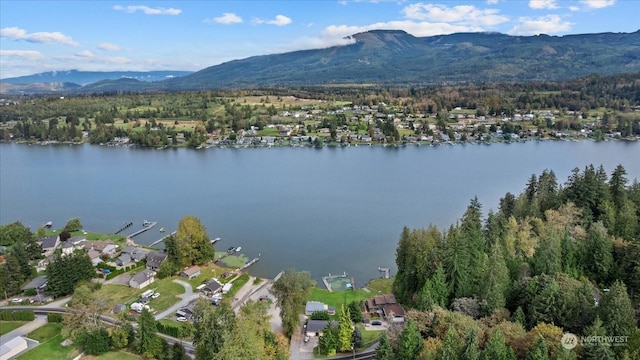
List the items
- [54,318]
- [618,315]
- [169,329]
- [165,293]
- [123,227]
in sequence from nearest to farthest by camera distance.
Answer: [618,315], [169,329], [54,318], [165,293], [123,227]

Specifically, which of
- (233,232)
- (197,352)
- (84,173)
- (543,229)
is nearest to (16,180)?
(84,173)

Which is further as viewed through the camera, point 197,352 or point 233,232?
point 233,232

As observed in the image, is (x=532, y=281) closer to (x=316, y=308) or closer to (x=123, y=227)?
(x=316, y=308)

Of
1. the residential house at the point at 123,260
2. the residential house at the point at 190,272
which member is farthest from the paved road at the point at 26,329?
the residential house at the point at 190,272

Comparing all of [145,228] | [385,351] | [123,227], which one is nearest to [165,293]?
[145,228]

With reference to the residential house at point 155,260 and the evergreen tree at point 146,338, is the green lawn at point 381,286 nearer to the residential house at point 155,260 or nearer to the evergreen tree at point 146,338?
the evergreen tree at point 146,338

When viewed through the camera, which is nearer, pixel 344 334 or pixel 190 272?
pixel 344 334

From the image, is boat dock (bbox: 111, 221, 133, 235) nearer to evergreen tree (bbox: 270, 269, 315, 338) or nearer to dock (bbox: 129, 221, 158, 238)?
dock (bbox: 129, 221, 158, 238)

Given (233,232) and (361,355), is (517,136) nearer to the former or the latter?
(233,232)

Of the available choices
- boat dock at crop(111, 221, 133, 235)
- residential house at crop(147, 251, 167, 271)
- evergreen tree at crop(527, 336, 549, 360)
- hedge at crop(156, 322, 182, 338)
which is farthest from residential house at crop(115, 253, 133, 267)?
evergreen tree at crop(527, 336, 549, 360)
